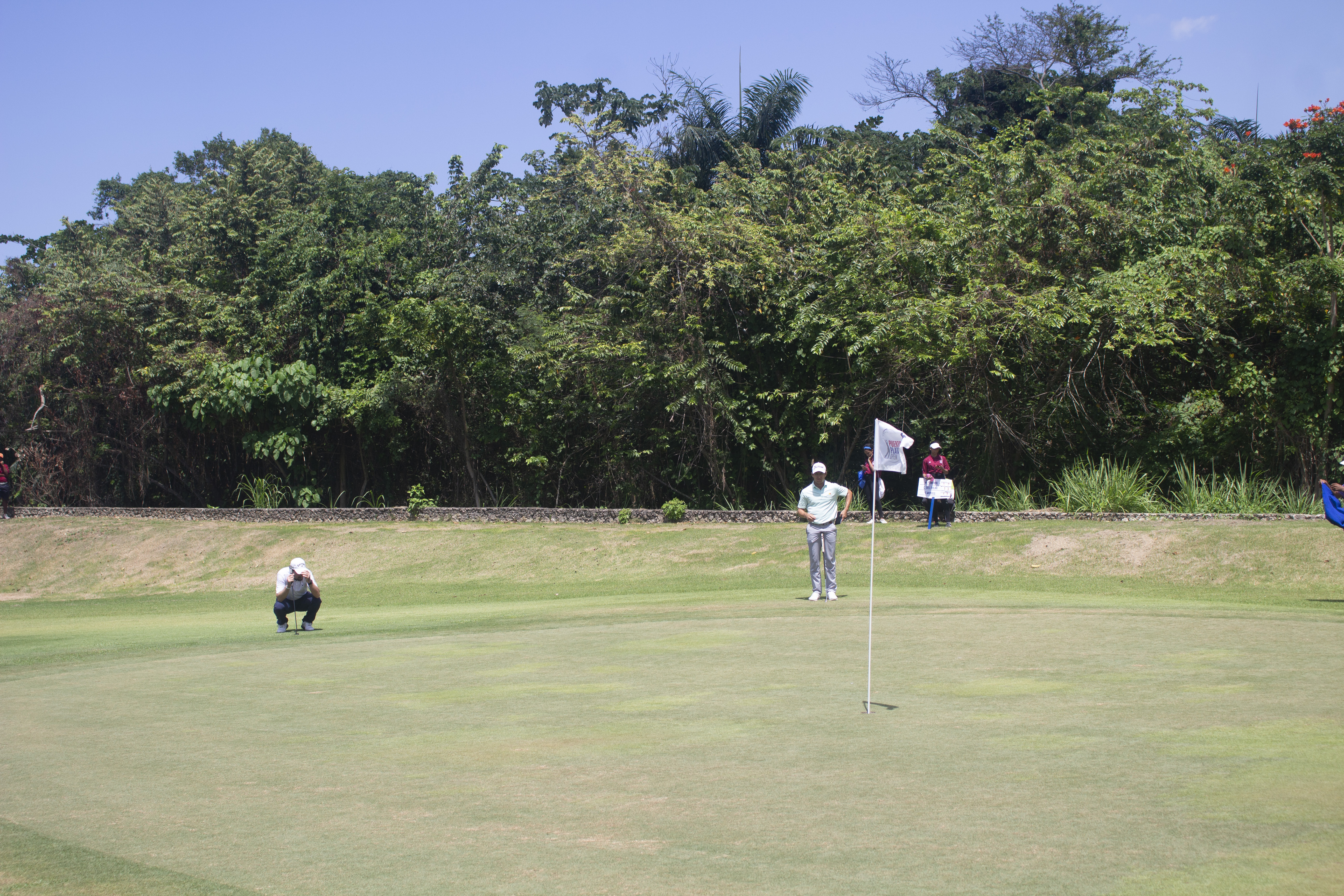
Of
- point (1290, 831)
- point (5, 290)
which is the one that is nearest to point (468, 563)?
point (1290, 831)

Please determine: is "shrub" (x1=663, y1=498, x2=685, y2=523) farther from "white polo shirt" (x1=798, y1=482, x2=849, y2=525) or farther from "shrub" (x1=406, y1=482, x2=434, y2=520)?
"white polo shirt" (x1=798, y1=482, x2=849, y2=525)

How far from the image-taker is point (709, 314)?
2842 centimetres

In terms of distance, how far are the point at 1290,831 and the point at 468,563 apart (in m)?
20.0

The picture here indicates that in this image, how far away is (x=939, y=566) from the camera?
63.9 ft

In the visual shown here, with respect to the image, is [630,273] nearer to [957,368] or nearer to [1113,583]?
[957,368]

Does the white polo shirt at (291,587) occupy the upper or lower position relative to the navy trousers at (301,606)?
upper

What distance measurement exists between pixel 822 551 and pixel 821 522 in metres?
0.51

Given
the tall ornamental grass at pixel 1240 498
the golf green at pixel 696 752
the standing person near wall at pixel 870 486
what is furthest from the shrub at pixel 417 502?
the tall ornamental grass at pixel 1240 498

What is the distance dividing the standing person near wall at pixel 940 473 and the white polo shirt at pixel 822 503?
7.45 meters

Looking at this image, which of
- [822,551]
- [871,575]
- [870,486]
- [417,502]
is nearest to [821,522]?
[822,551]

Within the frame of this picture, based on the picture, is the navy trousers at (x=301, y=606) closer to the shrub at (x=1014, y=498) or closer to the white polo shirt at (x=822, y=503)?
the white polo shirt at (x=822, y=503)

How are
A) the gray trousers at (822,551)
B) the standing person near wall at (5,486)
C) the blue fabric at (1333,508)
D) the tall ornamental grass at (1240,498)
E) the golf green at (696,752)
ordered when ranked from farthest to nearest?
the standing person near wall at (5,486), the tall ornamental grass at (1240,498), the gray trousers at (822,551), the blue fabric at (1333,508), the golf green at (696,752)

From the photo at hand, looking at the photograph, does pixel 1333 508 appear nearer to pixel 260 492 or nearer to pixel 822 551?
pixel 822 551

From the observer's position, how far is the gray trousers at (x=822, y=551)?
50.3 feet
